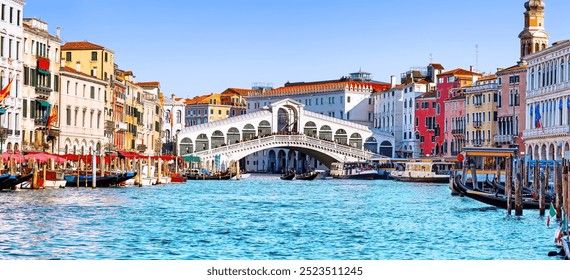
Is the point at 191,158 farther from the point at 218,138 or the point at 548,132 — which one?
the point at 548,132

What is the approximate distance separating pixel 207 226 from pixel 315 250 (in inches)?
90.5

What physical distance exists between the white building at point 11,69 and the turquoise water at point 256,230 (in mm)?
3178

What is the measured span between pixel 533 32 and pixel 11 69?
13.7 metres

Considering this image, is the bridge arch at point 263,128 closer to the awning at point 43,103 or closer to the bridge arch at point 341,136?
the bridge arch at point 341,136

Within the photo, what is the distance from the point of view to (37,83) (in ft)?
65.3

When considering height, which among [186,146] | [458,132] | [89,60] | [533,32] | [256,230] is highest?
[533,32]

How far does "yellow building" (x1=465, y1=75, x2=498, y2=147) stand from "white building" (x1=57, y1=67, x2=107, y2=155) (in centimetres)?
954

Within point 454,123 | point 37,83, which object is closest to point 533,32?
point 454,123

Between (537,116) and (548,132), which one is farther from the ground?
(537,116)

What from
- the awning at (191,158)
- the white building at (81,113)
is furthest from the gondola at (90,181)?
the awning at (191,158)

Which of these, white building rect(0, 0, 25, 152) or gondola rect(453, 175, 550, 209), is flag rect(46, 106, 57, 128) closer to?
white building rect(0, 0, 25, 152)

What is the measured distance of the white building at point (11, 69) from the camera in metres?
17.6

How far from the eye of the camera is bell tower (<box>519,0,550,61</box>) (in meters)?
28.1
